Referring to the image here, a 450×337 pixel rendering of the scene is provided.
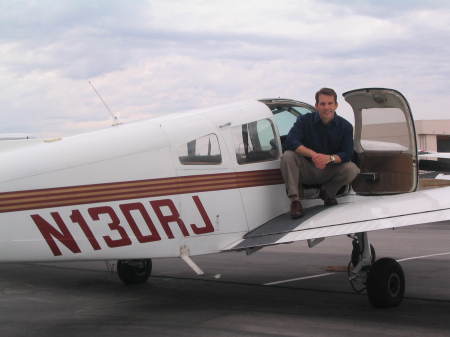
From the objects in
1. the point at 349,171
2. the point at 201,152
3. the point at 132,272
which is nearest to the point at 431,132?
the point at 132,272

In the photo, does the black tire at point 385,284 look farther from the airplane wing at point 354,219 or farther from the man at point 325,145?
the man at point 325,145

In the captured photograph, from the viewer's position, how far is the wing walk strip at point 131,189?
23.0 ft

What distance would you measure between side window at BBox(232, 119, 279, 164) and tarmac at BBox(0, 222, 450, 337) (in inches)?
56.5

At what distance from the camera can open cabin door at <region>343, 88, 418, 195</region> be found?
30.6ft

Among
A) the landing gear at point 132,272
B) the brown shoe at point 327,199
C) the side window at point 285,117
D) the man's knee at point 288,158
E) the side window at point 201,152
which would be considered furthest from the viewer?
the landing gear at point 132,272

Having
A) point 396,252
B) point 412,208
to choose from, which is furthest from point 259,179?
point 396,252

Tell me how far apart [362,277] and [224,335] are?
2391mm

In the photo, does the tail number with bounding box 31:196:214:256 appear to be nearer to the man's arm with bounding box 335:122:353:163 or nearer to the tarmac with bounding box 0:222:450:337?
the tarmac with bounding box 0:222:450:337

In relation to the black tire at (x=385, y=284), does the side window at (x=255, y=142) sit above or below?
above

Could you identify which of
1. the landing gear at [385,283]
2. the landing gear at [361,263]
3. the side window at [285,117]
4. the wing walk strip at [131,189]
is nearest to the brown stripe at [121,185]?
the wing walk strip at [131,189]

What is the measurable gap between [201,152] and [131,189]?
0.98m

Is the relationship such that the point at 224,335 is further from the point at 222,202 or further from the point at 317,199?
the point at 317,199

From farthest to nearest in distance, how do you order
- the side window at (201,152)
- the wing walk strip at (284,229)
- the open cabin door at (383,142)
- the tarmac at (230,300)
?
the open cabin door at (383,142)
the side window at (201,152)
the wing walk strip at (284,229)
the tarmac at (230,300)

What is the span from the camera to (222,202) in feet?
26.7
